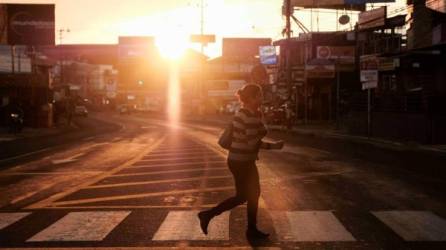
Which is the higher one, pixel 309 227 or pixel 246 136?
pixel 246 136

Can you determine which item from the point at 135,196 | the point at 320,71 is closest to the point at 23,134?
the point at 320,71

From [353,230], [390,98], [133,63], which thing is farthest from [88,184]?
[133,63]

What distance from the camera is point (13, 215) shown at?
10.1 metres

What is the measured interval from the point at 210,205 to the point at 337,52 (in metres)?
54.1

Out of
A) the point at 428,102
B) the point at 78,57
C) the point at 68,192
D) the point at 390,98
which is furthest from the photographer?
the point at 78,57

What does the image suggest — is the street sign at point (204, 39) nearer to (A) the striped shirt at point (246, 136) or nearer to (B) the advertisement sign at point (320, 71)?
(B) the advertisement sign at point (320, 71)

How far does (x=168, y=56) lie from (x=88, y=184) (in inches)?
4790

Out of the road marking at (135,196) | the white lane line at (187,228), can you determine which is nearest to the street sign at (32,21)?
the road marking at (135,196)

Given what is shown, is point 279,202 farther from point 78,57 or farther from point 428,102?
point 78,57

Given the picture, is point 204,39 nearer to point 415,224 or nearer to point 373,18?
point 373,18

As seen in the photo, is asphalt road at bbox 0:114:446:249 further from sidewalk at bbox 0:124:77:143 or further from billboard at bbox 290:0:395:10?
billboard at bbox 290:0:395:10

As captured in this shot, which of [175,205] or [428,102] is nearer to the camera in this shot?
[175,205]

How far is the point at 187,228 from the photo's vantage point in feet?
29.4

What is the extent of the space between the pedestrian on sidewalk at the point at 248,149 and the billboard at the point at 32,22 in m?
45.7
